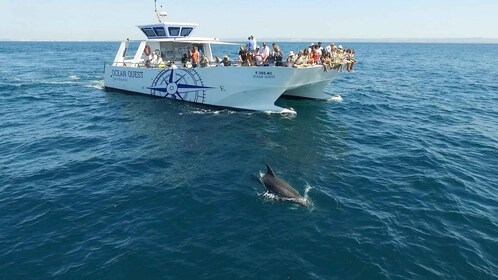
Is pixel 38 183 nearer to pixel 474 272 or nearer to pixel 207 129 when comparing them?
pixel 207 129

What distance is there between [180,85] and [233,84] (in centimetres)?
469

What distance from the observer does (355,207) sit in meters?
12.8

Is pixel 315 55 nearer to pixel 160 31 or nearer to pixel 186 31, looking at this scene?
pixel 186 31

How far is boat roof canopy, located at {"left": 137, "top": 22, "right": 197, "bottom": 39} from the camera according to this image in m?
28.8

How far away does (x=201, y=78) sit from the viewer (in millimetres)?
25891

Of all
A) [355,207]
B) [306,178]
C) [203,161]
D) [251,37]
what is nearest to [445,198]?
[355,207]

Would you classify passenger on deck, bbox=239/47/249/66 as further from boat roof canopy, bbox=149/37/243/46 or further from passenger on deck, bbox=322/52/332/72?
passenger on deck, bbox=322/52/332/72

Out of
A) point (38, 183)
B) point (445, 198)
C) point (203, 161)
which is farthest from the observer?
point (203, 161)

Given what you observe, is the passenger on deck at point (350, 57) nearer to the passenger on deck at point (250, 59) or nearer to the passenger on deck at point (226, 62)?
the passenger on deck at point (250, 59)

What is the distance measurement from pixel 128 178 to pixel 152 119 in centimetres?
912

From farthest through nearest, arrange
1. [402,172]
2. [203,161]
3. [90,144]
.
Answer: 1. [90,144]
2. [203,161]
3. [402,172]

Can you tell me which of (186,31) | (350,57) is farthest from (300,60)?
(186,31)

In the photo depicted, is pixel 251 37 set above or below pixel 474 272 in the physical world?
above

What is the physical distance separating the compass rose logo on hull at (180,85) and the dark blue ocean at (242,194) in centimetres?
103
